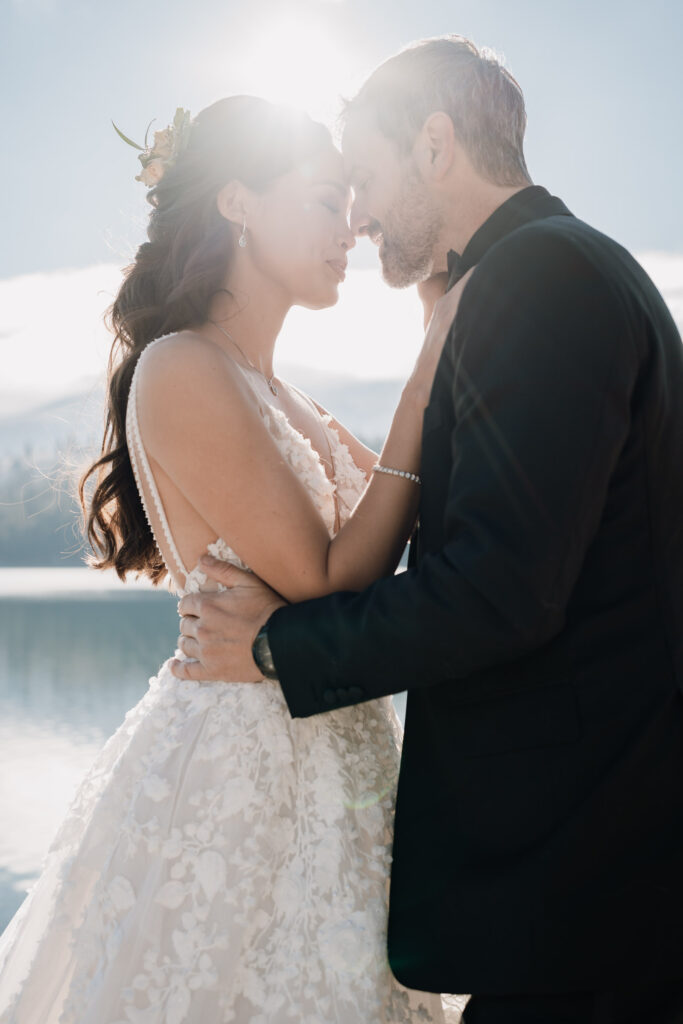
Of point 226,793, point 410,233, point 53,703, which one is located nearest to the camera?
point 226,793

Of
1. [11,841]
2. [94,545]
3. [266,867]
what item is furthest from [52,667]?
[266,867]

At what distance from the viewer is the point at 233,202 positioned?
2537 millimetres

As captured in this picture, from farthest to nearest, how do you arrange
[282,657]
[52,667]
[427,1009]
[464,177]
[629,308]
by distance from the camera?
[52,667], [464,177], [427,1009], [282,657], [629,308]

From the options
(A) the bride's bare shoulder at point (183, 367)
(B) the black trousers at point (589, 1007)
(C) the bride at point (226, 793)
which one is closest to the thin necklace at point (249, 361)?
(C) the bride at point (226, 793)

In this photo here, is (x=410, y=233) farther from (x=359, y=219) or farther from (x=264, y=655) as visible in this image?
(x=264, y=655)

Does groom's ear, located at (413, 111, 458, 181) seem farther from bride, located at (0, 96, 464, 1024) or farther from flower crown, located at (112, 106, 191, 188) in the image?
flower crown, located at (112, 106, 191, 188)

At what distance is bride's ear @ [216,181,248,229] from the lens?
2.53 meters

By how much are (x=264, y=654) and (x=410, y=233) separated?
1.08m

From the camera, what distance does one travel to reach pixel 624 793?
150 centimetres

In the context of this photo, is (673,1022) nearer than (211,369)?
Yes

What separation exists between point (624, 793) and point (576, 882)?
0.17m

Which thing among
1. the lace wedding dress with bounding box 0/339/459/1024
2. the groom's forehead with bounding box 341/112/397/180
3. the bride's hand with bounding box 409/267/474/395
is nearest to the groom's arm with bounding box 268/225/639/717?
the bride's hand with bounding box 409/267/474/395

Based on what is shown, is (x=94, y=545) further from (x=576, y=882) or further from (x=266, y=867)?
(x=576, y=882)

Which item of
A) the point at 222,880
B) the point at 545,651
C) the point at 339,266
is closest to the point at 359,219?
the point at 339,266
